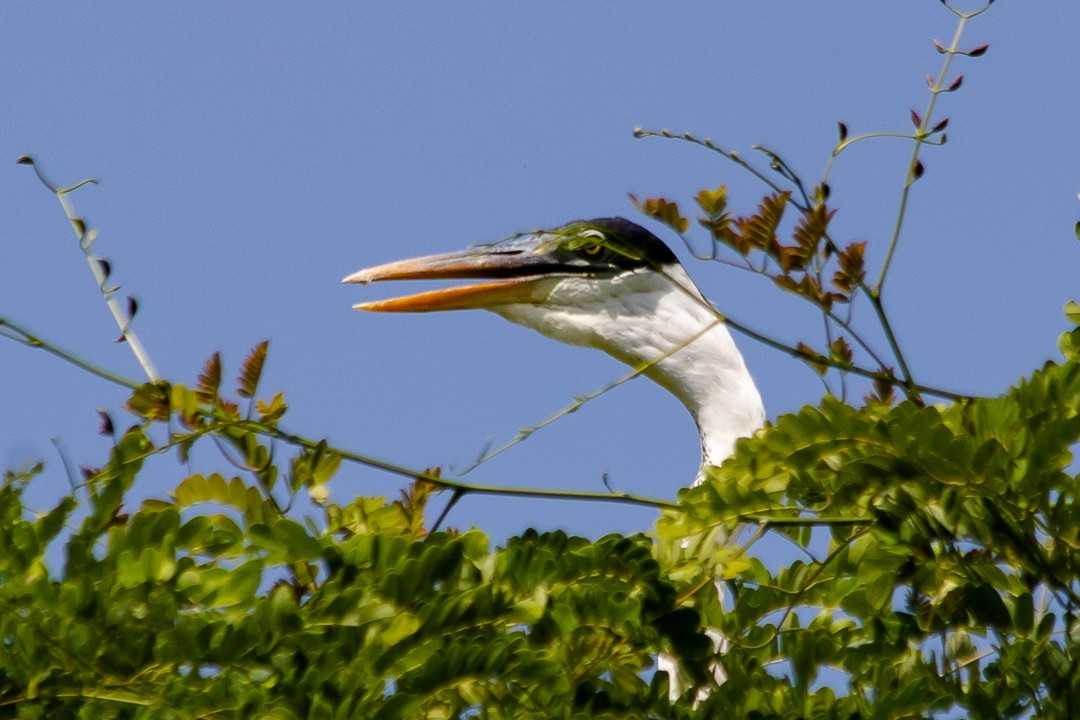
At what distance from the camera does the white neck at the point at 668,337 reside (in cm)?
422

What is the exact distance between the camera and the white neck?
13.9ft

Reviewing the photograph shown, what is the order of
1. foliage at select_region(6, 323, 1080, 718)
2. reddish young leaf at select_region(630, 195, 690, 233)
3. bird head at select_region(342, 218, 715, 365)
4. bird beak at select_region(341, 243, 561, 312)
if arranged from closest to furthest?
1. foliage at select_region(6, 323, 1080, 718)
2. reddish young leaf at select_region(630, 195, 690, 233)
3. bird beak at select_region(341, 243, 561, 312)
4. bird head at select_region(342, 218, 715, 365)

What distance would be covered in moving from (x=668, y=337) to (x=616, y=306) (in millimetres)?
180

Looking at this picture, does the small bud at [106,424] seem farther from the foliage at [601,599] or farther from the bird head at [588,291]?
the bird head at [588,291]

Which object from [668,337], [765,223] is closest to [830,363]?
[765,223]

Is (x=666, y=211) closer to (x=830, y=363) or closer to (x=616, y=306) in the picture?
(x=830, y=363)

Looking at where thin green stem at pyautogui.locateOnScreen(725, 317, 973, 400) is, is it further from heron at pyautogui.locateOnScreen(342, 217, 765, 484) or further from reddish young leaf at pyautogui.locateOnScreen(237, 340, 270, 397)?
heron at pyautogui.locateOnScreen(342, 217, 765, 484)

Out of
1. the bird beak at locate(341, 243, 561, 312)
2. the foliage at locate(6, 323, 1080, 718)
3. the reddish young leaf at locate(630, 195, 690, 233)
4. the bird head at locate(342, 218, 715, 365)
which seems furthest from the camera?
the bird head at locate(342, 218, 715, 365)

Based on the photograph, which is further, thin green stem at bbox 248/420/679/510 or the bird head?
the bird head

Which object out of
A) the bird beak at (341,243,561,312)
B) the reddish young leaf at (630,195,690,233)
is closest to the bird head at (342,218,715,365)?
the bird beak at (341,243,561,312)

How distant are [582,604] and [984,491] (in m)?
0.50

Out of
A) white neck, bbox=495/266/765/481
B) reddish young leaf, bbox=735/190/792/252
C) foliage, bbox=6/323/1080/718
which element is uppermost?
white neck, bbox=495/266/765/481

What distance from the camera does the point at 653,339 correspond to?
14.5 feet

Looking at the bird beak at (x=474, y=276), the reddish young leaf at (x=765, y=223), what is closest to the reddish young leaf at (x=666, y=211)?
the reddish young leaf at (x=765, y=223)
